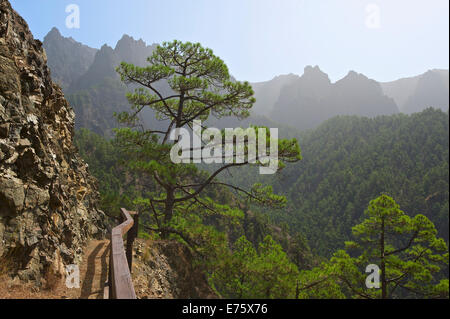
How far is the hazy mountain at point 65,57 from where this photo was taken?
13962 cm

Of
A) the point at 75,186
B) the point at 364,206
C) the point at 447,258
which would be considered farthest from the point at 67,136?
the point at 364,206

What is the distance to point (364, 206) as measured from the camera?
77812 mm

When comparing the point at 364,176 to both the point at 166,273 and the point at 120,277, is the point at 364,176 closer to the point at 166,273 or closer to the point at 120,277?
the point at 166,273

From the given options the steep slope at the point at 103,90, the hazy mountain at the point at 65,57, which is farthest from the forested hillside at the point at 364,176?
the hazy mountain at the point at 65,57

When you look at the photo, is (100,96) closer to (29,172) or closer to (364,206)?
(364,206)

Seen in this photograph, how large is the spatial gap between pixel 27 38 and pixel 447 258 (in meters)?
15.4

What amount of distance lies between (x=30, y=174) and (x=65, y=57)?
596ft

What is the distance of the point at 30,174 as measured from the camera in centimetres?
411

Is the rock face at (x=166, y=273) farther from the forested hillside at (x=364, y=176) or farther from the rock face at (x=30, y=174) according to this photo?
the forested hillside at (x=364, y=176)

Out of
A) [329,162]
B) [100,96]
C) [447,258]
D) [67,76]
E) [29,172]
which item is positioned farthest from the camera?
[67,76]

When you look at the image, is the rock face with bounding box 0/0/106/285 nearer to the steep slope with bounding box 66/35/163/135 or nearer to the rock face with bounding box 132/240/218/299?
the rock face with bounding box 132/240/218/299

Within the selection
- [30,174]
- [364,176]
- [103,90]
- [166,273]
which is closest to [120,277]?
[30,174]

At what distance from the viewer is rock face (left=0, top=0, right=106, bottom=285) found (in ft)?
11.5

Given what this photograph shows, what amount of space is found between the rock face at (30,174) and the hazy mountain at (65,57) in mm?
157029
